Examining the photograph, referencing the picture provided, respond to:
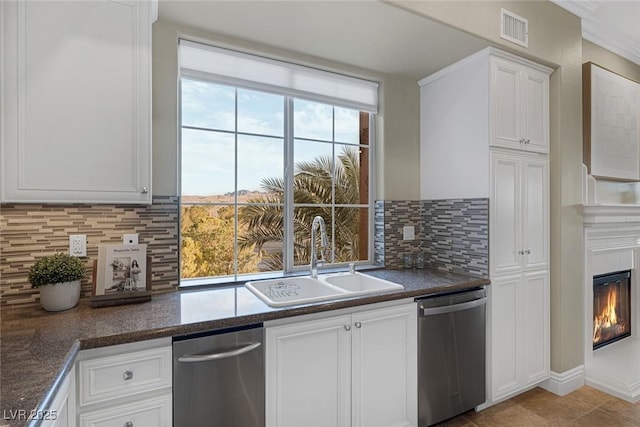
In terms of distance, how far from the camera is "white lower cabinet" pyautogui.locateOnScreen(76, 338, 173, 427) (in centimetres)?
123

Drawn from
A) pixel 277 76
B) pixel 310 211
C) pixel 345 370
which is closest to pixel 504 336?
pixel 345 370

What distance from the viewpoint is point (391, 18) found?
1.91 metres

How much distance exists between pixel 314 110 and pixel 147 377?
2.05m

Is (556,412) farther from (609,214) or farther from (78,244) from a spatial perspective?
(78,244)

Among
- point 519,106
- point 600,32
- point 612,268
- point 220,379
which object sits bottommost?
point 220,379

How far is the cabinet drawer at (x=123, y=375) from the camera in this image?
1.23 m

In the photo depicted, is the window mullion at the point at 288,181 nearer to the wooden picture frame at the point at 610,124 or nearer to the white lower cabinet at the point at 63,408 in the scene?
the white lower cabinet at the point at 63,408

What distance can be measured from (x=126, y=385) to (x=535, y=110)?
3.03 metres

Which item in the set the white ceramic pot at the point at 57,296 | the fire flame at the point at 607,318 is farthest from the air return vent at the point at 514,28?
the white ceramic pot at the point at 57,296

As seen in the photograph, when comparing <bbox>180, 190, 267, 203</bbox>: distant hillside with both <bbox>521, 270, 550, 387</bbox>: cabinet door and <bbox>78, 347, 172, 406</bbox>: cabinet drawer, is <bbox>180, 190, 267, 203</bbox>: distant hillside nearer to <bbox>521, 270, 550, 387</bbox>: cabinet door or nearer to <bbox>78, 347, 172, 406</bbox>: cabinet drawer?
<bbox>78, 347, 172, 406</bbox>: cabinet drawer

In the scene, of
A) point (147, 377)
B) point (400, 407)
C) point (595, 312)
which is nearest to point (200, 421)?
point (147, 377)

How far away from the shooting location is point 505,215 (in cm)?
235

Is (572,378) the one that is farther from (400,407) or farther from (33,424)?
(33,424)

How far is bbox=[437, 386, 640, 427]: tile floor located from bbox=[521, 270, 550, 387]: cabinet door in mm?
149
